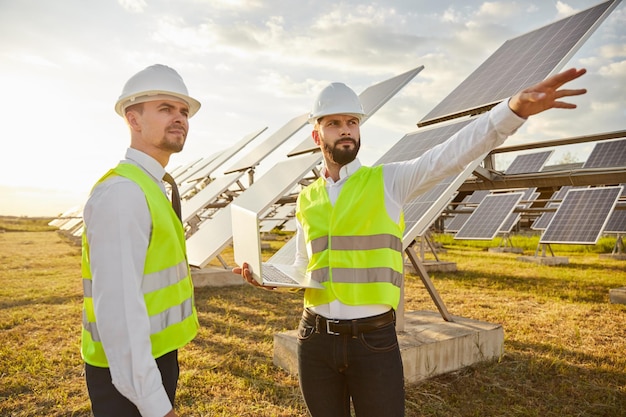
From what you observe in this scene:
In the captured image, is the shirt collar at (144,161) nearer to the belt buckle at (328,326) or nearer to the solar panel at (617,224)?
the belt buckle at (328,326)

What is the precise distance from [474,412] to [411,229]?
6.06ft

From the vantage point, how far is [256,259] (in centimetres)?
214

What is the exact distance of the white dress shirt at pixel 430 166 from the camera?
1830 mm

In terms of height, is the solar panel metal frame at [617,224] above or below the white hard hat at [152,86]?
below

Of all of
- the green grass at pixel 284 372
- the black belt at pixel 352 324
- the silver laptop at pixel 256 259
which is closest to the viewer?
the silver laptop at pixel 256 259

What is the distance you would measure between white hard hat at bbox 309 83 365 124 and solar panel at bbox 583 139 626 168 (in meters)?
14.5

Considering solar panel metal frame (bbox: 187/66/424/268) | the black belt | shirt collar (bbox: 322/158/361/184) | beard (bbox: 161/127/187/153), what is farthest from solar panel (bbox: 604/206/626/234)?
beard (bbox: 161/127/187/153)

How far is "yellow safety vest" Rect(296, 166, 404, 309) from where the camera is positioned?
7.47ft

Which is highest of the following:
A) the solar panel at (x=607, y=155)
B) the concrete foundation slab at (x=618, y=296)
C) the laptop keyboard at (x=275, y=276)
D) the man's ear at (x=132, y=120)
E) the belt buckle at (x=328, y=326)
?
the solar panel at (x=607, y=155)

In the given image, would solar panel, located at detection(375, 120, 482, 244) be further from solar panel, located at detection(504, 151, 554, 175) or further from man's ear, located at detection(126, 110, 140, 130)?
solar panel, located at detection(504, 151, 554, 175)

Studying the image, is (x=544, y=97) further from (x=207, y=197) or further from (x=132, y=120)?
(x=207, y=197)

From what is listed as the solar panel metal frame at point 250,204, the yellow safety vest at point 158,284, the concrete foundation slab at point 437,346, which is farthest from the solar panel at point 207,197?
the yellow safety vest at point 158,284

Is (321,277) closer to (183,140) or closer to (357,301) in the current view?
(357,301)

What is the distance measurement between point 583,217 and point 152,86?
14.8m
